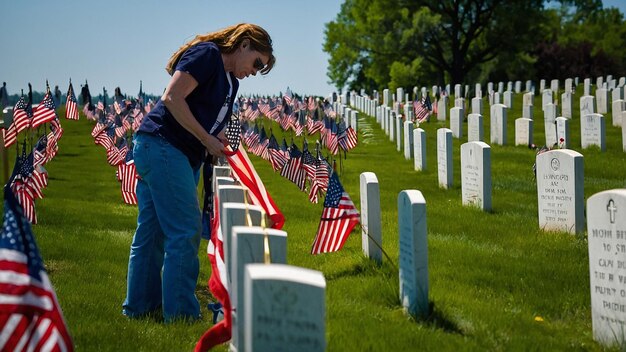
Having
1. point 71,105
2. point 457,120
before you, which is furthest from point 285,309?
point 71,105

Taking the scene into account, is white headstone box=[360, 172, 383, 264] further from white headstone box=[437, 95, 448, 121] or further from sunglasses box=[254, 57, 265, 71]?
white headstone box=[437, 95, 448, 121]

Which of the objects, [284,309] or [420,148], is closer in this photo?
[284,309]

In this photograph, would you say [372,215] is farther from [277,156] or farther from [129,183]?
[277,156]

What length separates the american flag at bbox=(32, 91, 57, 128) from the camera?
21094 millimetres

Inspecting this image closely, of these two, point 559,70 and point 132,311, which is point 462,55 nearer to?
point 559,70

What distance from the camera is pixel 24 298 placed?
434 cm

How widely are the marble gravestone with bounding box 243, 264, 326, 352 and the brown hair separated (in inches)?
119

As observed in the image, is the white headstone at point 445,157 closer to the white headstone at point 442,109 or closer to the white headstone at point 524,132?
the white headstone at point 524,132

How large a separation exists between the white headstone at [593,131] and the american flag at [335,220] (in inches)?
522

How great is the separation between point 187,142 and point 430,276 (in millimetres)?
2935

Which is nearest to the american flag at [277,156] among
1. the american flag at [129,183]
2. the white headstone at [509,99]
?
the american flag at [129,183]

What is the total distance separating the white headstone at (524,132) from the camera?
75.9 feet

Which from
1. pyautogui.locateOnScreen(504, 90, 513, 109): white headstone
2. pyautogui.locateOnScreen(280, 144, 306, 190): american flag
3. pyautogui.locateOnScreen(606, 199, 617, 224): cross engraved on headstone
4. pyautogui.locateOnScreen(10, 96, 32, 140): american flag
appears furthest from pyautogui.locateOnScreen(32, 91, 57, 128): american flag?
pyautogui.locateOnScreen(504, 90, 513, 109): white headstone

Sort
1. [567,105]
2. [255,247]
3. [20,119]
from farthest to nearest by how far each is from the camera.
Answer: [567,105] → [20,119] → [255,247]
